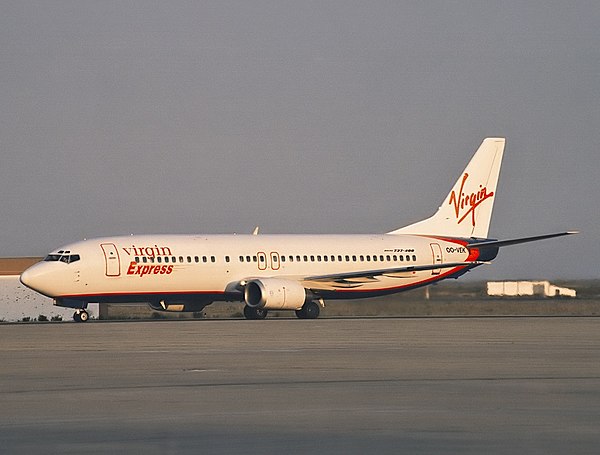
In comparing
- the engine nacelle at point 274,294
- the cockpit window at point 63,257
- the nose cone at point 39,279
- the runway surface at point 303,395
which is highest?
the cockpit window at point 63,257

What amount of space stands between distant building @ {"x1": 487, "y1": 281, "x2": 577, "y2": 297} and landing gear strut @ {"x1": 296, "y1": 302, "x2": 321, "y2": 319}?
13943 millimetres

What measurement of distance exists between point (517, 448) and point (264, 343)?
19585 millimetres

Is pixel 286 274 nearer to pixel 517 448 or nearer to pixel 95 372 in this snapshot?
pixel 95 372

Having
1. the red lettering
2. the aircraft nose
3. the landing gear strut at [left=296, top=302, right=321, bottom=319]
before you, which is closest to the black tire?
the aircraft nose

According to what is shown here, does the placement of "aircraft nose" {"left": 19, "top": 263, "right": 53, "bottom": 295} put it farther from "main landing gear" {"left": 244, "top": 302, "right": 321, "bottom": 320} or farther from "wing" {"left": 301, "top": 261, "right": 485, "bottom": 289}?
"wing" {"left": 301, "top": 261, "right": 485, "bottom": 289}

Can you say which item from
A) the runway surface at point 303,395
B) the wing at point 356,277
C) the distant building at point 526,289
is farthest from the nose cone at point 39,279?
the distant building at point 526,289

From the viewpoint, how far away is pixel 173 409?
52.7 feet

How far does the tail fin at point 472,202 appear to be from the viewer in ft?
190

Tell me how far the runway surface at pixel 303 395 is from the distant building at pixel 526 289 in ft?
92.3

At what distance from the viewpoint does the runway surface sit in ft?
42.6

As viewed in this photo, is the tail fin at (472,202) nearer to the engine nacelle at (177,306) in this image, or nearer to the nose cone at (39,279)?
the engine nacelle at (177,306)

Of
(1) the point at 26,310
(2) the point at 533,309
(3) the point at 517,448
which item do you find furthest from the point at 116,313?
(3) the point at 517,448

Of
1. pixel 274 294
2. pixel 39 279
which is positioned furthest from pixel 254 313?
pixel 39 279

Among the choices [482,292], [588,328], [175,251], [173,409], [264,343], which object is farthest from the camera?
[482,292]
